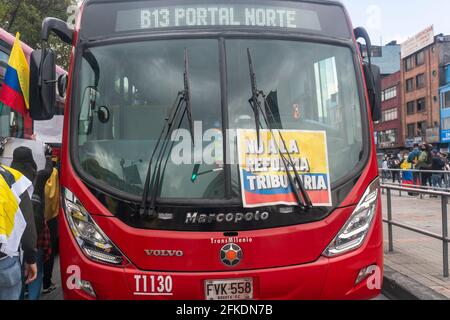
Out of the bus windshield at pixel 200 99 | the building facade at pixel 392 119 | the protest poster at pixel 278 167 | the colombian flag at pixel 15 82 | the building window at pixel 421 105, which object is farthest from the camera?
the building facade at pixel 392 119

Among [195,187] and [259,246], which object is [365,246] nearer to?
[259,246]

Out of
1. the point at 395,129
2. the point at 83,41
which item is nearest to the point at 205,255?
the point at 83,41

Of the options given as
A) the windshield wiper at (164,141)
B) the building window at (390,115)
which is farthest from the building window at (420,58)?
the windshield wiper at (164,141)

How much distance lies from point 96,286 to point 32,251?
0.52 meters

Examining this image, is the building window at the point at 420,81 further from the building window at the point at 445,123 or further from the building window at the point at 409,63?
the building window at the point at 445,123

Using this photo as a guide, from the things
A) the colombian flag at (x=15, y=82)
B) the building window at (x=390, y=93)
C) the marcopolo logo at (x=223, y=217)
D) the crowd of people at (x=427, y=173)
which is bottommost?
the crowd of people at (x=427, y=173)

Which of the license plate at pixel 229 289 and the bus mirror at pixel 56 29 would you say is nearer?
the license plate at pixel 229 289

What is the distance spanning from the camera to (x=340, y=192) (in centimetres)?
373

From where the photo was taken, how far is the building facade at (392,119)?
2689 inches

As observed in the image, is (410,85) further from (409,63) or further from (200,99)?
(200,99)

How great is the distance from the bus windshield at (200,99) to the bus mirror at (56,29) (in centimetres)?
45

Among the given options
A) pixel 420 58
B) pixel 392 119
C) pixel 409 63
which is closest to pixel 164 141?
pixel 420 58

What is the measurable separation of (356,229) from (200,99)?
159cm

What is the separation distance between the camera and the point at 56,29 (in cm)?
432
